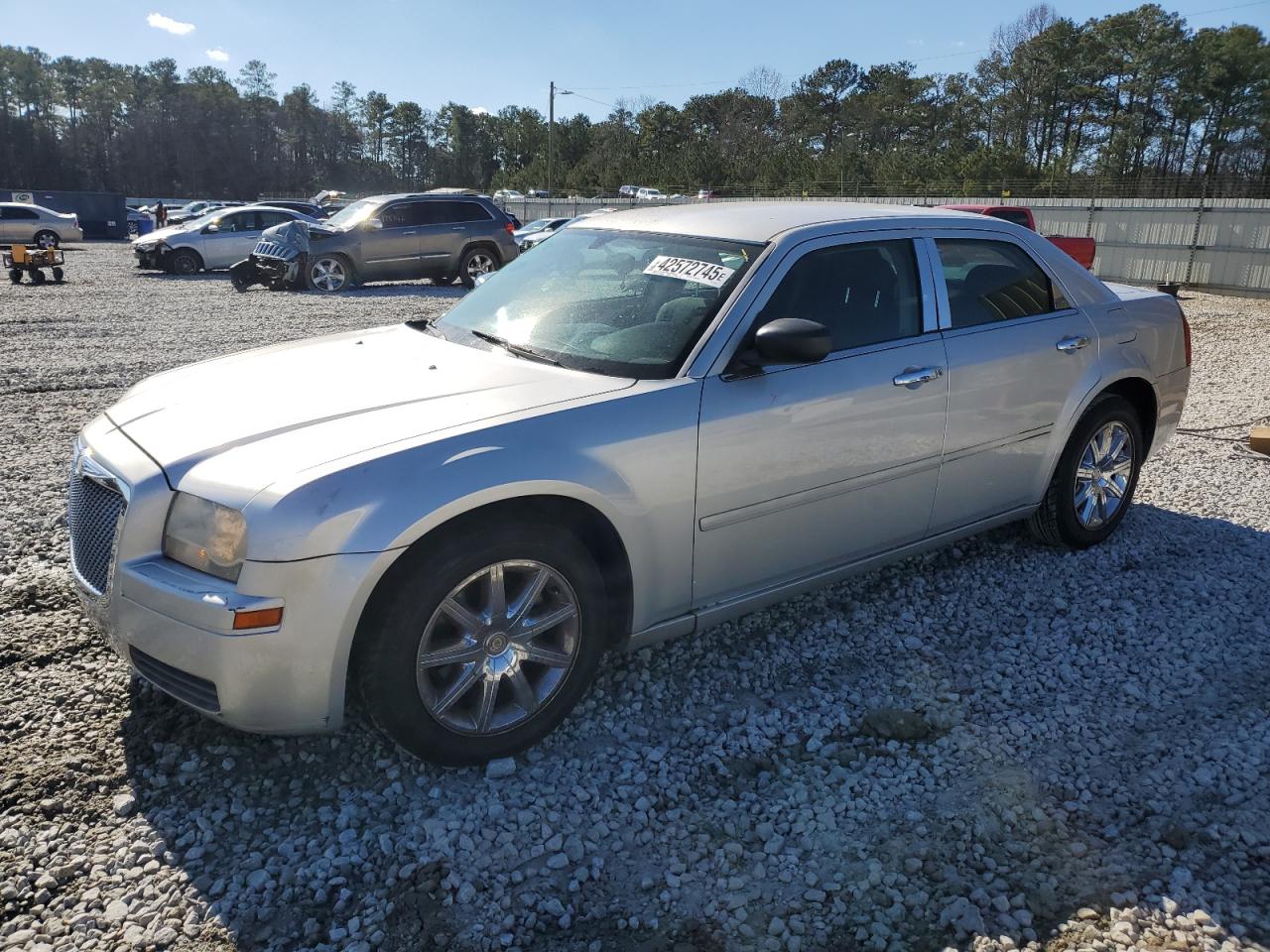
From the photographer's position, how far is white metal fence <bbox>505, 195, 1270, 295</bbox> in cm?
2183

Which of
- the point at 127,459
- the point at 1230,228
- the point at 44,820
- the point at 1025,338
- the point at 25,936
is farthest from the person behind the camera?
the point at 1230,228

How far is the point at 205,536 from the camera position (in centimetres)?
263

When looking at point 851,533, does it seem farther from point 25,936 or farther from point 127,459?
point 25,936

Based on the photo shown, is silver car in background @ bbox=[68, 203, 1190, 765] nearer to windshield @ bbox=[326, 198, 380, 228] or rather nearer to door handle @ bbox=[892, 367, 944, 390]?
door handle @ bbox=[892, 367, 944, 390]

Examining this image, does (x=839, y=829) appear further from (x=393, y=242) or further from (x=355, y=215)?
(x=355, y=215)

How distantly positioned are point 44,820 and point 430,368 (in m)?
1.84

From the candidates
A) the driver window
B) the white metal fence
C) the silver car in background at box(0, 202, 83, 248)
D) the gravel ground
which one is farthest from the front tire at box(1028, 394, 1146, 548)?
the silver car in background at box(0, 202, 83, 248)

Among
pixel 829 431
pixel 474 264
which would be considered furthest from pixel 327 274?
pixel 829 431

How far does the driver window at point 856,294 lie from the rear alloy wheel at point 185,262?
21644 millimetres

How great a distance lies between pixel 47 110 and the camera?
12094 cm

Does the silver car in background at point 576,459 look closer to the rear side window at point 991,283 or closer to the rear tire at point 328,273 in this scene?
the rear side window at point 991,283

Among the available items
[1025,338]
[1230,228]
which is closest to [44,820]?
[1025,338]

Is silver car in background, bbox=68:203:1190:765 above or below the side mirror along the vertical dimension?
below

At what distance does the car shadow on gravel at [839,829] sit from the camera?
95.1 inches
